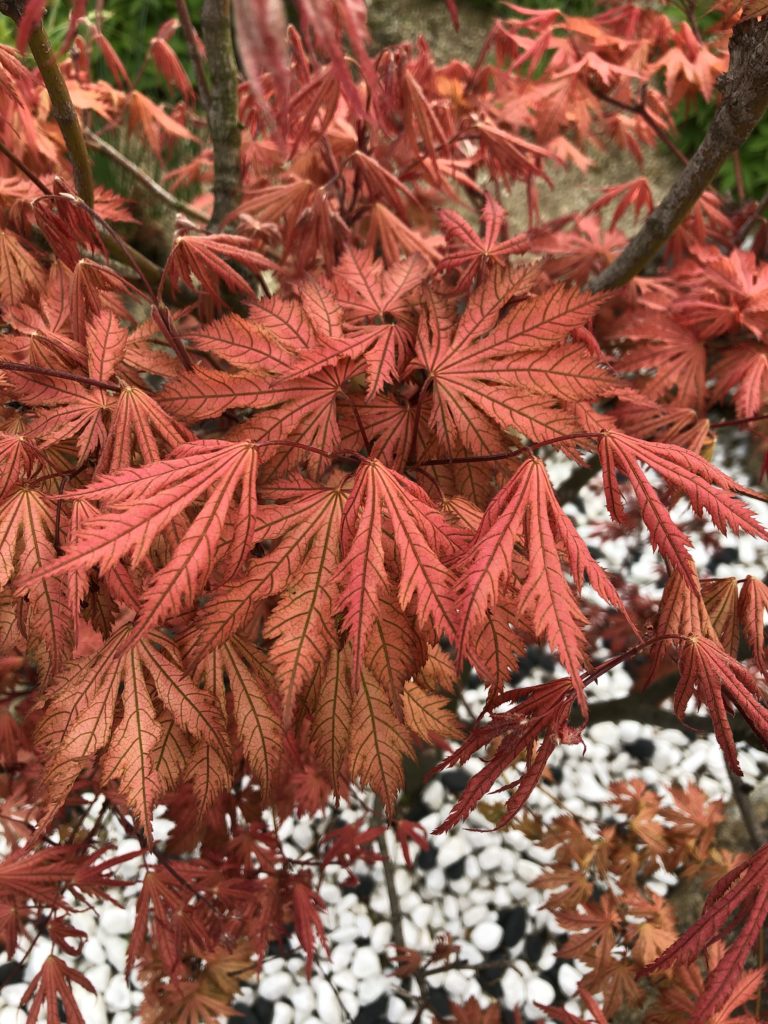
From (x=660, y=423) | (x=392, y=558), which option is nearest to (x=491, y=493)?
(x=392, y=558)

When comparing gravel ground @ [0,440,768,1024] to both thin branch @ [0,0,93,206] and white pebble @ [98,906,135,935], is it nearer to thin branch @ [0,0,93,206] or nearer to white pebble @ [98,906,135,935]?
white pebble @ [98,906,135,935]

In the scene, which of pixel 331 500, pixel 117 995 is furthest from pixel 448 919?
pixel 331 500

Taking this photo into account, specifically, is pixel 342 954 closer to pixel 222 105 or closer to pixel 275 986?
pixel 275 986

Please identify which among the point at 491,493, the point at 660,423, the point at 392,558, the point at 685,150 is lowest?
the point at 392,558

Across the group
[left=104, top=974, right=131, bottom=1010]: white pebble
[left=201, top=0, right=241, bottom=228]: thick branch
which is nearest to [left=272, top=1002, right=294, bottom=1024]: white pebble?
[left=104, top=974, right=131, bottom=1010]: white pebble

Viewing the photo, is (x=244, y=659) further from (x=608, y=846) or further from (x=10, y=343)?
(x=608, y=846)

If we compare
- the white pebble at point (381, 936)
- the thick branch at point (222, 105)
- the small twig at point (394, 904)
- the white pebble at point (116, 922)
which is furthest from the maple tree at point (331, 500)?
the white pebble at point (116, 922)

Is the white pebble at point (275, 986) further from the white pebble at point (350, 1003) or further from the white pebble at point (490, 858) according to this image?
the white pebble at point (490, 858)

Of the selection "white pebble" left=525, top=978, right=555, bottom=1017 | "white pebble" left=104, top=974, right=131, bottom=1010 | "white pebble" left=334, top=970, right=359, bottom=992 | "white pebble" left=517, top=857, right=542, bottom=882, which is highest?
"white pebble" left=517, top=857, right=542, bottom=882
